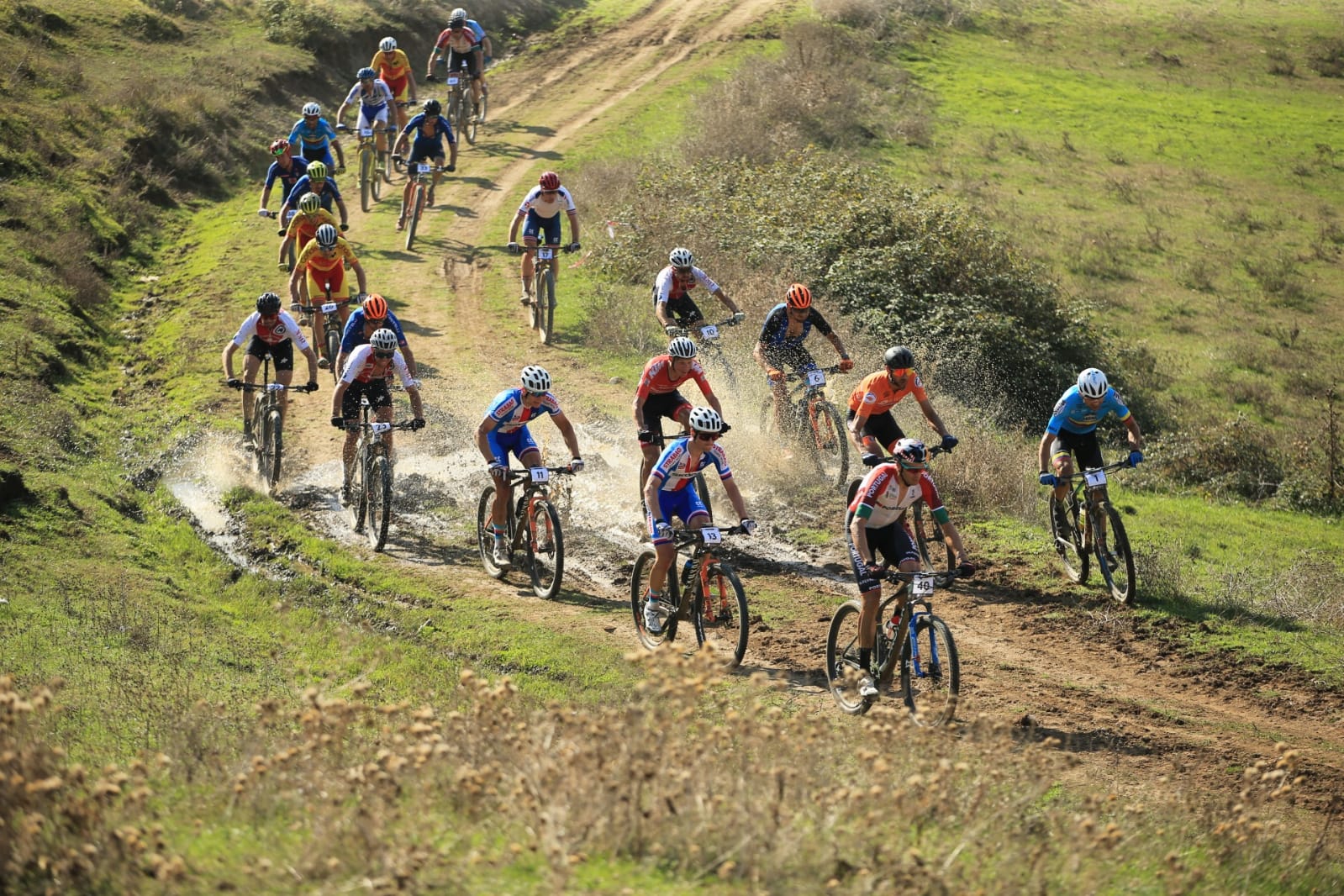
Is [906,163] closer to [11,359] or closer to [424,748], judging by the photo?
[11,359]

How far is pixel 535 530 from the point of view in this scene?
529 inches

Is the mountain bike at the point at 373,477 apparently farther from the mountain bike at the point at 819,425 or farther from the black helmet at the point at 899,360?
the black helmet at the point at 899,360

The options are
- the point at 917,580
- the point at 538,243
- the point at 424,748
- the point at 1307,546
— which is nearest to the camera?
the point at 424,748

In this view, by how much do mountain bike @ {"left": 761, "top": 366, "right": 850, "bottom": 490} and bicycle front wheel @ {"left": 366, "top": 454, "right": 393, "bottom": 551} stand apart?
5384 mm

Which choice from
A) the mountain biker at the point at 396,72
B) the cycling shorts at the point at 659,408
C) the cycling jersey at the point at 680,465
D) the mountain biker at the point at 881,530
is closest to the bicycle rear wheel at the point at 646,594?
the cycling jersey at the point at 680,465

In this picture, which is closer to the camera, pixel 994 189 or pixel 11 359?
pixel 11 359

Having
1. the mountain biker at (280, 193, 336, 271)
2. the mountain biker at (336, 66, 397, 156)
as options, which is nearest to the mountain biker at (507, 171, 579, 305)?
the mountain biker at (280, 193, 336, 271)

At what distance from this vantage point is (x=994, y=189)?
35.1 m

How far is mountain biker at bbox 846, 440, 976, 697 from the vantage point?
10102 mm

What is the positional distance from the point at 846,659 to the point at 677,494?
2265mm

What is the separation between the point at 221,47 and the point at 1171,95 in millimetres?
32174

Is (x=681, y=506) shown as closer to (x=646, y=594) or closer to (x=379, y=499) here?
(x=646, y=594)

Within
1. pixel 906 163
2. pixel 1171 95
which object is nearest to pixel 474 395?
pixel 906 163

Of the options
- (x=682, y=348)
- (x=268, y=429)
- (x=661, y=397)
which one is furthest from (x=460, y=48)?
(x=682, y=348)
